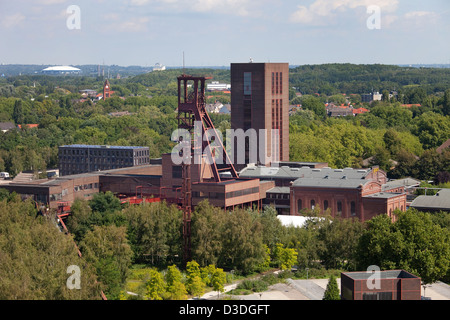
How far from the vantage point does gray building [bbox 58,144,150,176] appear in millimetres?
104938

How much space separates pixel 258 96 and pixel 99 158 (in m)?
22.7

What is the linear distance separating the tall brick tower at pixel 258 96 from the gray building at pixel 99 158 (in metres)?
13.6

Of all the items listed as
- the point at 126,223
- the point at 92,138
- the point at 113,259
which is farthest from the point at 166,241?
the point at 92,138

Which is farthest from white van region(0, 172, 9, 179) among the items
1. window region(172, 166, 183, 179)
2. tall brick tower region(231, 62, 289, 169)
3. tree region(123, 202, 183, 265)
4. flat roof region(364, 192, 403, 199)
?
flat roof region(364, 192, 403, 199)

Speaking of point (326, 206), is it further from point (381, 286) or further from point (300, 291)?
point (381, 286)

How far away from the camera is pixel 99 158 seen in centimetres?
10594

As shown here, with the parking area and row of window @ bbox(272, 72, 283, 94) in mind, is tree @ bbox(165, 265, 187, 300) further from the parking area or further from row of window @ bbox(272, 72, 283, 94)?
row of window @ bbox(272, 72, 283, 94)

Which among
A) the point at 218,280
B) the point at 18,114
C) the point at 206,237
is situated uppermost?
the point at 18,114

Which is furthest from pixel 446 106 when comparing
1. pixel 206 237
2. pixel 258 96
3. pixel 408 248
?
pixel 408 248

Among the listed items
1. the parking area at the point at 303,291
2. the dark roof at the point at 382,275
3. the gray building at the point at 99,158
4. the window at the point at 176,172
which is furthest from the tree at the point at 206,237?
the gray building at the point at 99,158

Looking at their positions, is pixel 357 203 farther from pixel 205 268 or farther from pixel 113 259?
pixel 113 259

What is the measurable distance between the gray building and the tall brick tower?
13.6 m

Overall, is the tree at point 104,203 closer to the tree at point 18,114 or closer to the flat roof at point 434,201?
the flat roof at point 434,201
